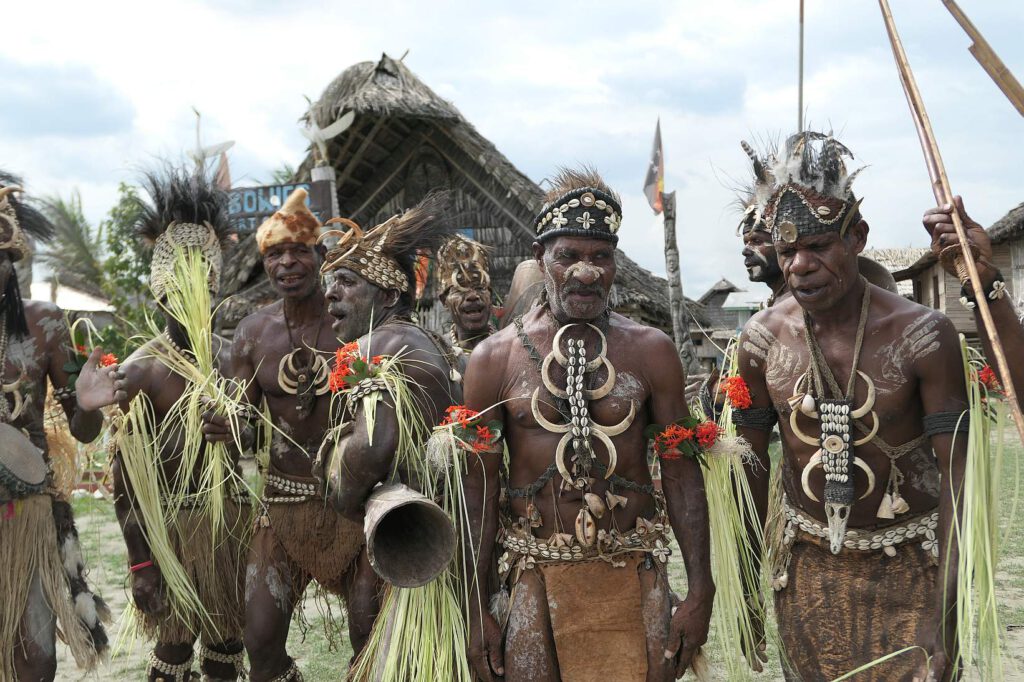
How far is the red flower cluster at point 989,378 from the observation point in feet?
10.0

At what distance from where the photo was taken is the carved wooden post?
10492mm

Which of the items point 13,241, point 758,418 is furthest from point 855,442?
point 13,241

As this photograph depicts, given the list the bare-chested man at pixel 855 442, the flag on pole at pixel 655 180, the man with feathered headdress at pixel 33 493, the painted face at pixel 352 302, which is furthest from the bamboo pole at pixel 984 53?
the flag on pole at pixel 655 180

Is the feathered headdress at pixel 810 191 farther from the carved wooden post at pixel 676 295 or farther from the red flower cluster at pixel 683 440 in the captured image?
the carved wooden post at pixel 676 295

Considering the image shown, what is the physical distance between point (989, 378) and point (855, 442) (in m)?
0.49

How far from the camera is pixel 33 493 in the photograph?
4.43 meters

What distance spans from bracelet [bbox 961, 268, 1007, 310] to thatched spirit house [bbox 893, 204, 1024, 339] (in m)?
19.0

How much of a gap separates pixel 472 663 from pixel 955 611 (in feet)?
5.15

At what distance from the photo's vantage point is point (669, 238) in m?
11.1

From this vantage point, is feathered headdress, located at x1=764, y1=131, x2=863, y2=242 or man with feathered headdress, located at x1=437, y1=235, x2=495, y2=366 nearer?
feathered headdress, located at x1=764, y1=131, x2=863, y2=242

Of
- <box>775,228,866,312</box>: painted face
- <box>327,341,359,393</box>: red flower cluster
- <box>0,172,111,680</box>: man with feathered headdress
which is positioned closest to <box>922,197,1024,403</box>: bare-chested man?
<box>775,228,866,312</box>: painted face

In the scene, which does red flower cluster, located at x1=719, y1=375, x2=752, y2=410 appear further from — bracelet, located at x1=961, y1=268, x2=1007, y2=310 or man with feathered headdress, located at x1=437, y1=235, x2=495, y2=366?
man with feathered headdress, located at x1=437, y1=235, x2=495, y2=366

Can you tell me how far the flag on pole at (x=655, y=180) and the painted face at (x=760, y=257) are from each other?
966 cm

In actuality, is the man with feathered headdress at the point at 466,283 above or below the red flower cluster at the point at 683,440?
above
